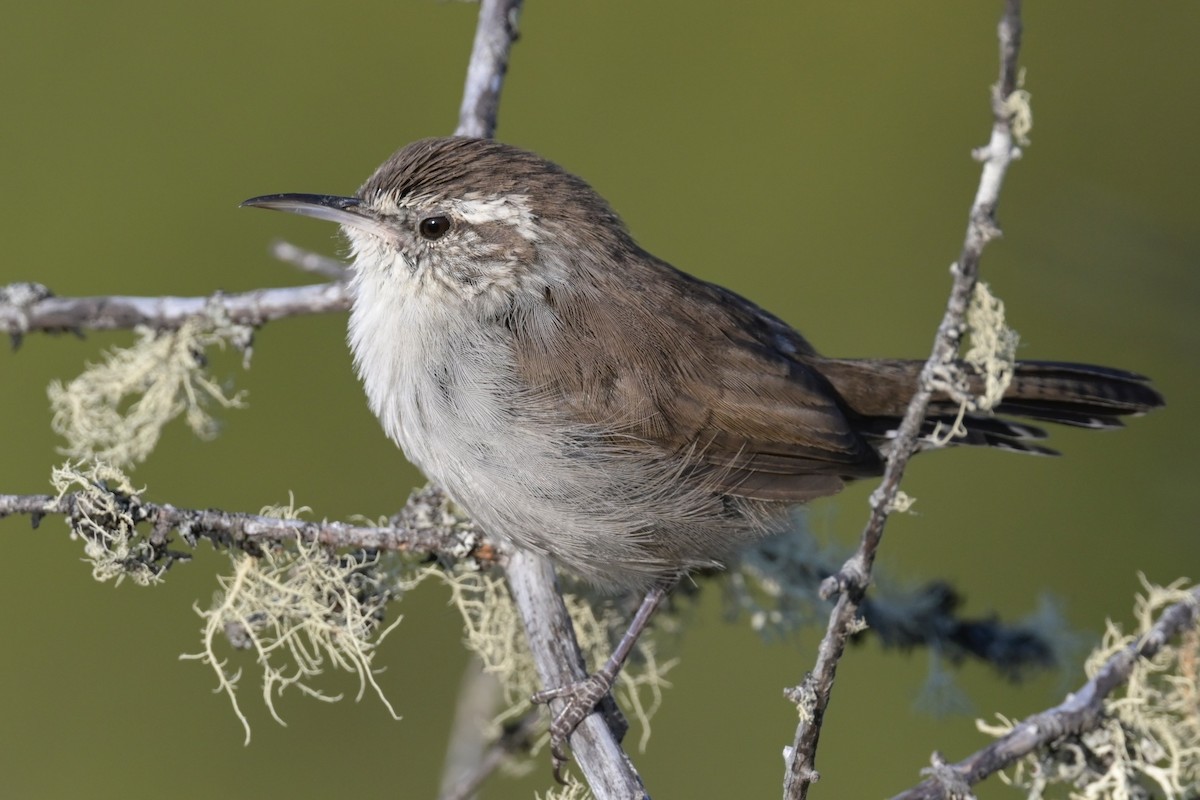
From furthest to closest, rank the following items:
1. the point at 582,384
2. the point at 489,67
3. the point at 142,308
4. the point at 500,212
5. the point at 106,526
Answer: the point at 489,67 → the point at 142,308 → the point at 500,212 → the point at 582,384 → the point at 106,526

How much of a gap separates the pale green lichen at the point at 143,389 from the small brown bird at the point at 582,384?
539mm

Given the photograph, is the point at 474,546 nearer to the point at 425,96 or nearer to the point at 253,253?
the point at 253,253

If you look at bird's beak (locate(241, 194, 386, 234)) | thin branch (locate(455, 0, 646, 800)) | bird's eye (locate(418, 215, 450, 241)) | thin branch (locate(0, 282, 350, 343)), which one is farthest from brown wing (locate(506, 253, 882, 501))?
thin branch (locate(0, 282, 350, 343))

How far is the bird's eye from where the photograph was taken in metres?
3.41

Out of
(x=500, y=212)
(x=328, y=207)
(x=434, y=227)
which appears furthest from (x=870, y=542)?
(x=328, y=207)

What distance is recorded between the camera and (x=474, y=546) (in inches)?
130

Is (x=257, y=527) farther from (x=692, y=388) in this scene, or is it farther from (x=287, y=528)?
(x=692, y=388)

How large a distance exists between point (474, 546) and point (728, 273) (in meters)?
2.41

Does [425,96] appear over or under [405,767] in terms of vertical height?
over

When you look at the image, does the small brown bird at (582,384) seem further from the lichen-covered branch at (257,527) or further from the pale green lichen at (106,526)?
the pale green lichen at (106,526)

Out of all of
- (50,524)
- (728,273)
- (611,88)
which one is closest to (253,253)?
(50,524)

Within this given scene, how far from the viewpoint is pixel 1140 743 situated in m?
2.67

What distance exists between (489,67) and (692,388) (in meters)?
1.54

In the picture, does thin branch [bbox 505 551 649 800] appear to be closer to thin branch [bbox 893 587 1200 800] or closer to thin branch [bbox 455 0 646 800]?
thin branch [bbox 455 0 646 800]
